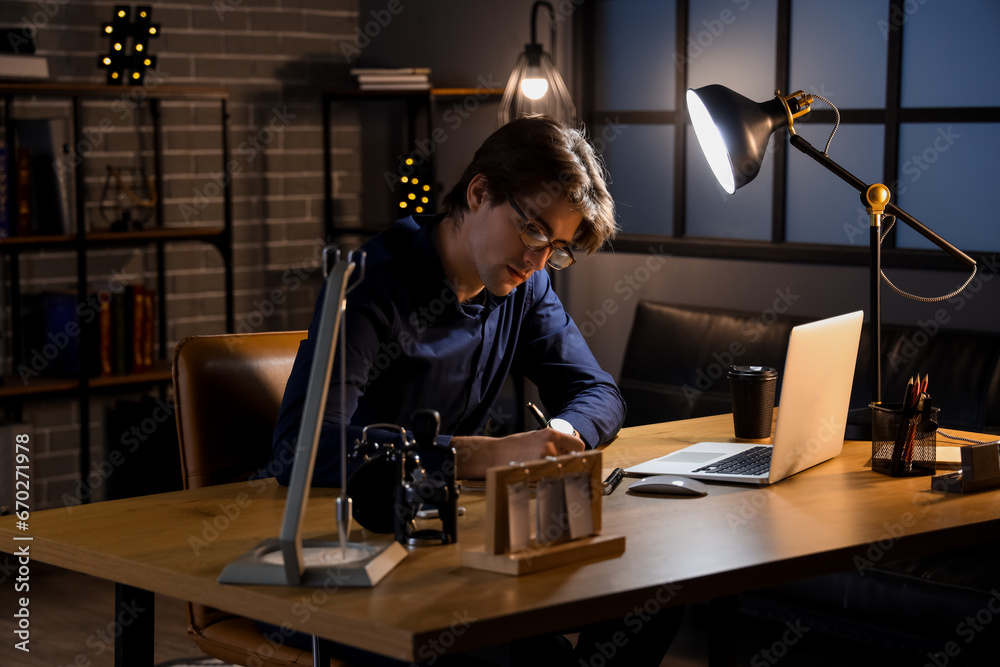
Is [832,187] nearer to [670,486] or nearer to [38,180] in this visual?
[670,486]

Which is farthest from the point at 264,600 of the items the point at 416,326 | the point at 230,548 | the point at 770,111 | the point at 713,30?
the point at 713,30

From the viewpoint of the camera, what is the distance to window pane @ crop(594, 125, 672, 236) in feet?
14.3

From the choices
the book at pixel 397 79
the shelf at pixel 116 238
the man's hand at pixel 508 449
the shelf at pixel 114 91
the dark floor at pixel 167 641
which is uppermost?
the book at pixel 397 79

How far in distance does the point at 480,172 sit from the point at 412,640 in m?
1.04

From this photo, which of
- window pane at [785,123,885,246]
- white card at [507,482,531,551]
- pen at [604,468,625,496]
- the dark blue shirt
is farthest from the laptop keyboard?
window pane at [785,123,885,246]

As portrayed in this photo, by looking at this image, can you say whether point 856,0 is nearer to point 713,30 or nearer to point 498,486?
point 713,30

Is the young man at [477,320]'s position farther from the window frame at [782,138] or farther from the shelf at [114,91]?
the shelf at [114,91]

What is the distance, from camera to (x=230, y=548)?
146 centimetres

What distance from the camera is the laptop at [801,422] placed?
5.82 feet

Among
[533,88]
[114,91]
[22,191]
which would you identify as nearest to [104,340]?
[22,191]

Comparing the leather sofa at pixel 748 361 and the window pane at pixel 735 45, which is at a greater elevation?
the window pane at pixel 735 45

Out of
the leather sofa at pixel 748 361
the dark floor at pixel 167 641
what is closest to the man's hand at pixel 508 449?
the dark floor at pixel 167 641

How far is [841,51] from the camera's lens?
3770 mm

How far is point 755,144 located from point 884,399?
1256mm
